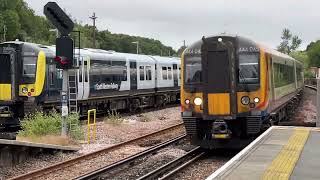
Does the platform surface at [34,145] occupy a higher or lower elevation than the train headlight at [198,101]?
lower

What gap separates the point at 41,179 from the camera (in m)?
10.9

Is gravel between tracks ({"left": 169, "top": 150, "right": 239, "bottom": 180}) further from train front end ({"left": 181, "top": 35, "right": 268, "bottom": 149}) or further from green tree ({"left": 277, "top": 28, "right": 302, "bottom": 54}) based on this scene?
green tree ({"left": 277, "top": 28, "right": 302, "bottom": 54})

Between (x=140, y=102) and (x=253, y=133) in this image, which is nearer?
(x=253, y=133)

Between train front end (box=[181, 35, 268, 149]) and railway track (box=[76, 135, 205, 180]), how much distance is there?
0.67 meters

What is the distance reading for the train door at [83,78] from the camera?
22.5 meters

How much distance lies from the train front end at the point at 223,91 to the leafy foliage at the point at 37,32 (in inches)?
2204

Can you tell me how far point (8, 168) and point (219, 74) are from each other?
17.6 feet

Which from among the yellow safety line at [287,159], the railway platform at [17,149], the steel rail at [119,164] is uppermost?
the yellow safety line at [287,159]

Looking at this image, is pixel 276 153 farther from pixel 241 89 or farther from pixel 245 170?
pixel 241 89

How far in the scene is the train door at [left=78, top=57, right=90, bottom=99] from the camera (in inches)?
888

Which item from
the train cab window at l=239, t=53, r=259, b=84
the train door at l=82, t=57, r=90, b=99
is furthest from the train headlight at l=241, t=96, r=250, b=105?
the train door at l=82, t=57, r=90, b=99

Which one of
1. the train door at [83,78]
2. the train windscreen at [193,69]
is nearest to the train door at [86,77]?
the train door at [83,78]

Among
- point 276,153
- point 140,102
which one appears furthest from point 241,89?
point 140,102

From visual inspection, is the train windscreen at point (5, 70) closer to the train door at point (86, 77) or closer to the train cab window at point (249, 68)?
the train door at point (86, 77)
